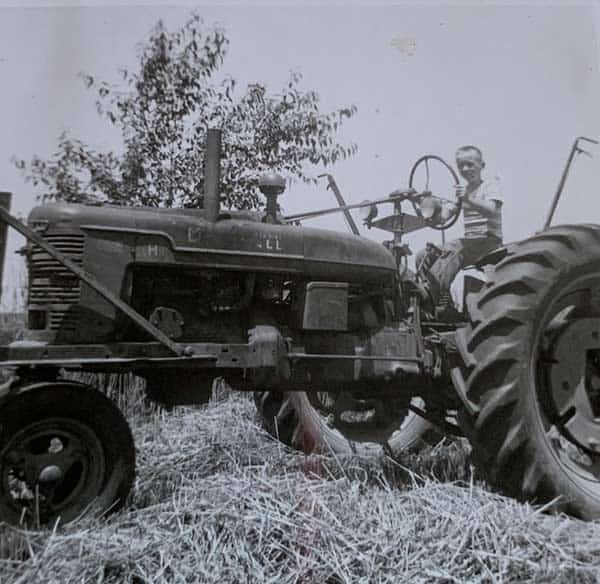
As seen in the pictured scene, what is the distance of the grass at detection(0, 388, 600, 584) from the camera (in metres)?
1.94

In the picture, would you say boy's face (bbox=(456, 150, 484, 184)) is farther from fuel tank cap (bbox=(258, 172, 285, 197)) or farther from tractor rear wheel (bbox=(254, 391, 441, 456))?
fuel tank cap (bbox=(258, 172, 285, 197))

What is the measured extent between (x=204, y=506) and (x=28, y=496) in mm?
643

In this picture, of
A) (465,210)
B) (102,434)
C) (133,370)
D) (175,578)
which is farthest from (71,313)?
(465,210)

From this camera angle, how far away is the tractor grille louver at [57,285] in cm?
253

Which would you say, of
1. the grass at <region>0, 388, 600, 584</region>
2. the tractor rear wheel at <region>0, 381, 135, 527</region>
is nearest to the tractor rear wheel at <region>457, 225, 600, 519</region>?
the grass at <region>0, 388, 600, 584</region>

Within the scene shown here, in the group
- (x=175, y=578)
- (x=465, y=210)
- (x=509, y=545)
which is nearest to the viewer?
(x=175, y=578)

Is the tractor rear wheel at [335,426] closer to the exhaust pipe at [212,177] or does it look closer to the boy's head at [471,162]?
the exhaust pipe at [212,177]

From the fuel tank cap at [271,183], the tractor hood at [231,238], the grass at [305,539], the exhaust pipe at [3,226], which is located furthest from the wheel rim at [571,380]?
the exhaust pipe at [3,226]

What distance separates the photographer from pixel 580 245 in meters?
2.84

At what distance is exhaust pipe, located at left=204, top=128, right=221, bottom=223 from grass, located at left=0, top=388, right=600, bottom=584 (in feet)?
3.93

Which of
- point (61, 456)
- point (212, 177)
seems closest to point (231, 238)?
point (212, 177)

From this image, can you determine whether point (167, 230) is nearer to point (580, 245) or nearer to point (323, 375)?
point (323, 375)

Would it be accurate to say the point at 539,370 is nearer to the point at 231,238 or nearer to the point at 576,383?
the point at 576,383

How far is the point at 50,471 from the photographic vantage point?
2.24 meters
